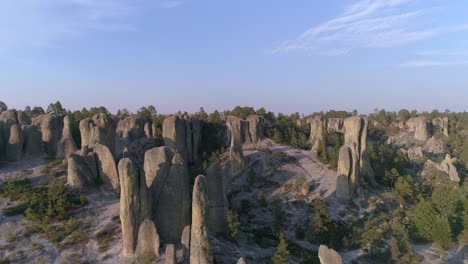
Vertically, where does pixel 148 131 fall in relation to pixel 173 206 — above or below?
above

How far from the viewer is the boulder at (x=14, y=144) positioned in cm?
3859

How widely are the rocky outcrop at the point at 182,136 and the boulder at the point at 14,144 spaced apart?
15470 mm

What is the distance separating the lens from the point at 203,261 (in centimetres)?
2030

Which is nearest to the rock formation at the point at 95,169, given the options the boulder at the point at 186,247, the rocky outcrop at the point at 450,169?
the boulder at the point at 186,247

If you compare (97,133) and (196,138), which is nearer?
(97,133)

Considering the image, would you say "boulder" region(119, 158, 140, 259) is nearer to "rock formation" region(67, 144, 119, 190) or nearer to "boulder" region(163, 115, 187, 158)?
"rock formation" region(67, 144, 119, 190)

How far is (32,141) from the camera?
40.5m

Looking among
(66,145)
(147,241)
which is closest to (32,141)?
(66,145)

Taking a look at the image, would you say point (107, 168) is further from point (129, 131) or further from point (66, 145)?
point (129, 131)

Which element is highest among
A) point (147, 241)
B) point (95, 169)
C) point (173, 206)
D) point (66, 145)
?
point (66, 145)

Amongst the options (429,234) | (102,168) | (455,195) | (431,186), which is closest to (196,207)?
(102,168)

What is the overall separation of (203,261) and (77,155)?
57.8ft

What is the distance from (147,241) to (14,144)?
24356 millimetres

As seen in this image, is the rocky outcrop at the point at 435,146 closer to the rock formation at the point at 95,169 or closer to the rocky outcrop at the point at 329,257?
the rock formation at the point at 95,169
